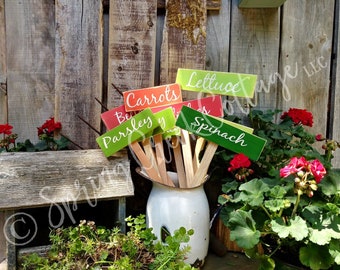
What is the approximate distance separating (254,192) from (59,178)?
0.53 metres

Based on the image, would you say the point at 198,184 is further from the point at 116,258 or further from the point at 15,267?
the point at 15,267

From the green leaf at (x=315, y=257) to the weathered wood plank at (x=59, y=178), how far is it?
0.47 meters

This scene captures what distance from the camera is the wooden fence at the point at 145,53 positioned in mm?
1252

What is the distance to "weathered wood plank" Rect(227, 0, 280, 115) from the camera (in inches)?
53.5

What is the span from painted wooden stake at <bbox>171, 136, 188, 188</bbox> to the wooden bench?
15 centimetres

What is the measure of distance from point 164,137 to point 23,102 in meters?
0.61

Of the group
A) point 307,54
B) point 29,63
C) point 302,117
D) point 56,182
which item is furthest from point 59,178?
point 307,54

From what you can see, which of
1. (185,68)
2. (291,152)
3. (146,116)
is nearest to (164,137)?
(146,116)

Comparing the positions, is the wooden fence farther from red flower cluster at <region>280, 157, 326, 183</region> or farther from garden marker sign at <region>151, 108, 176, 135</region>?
red flower cluster at <region>280, 157, 326, 183</region>

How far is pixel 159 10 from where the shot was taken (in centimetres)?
129

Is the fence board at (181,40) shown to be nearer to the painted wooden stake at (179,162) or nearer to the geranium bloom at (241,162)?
the painted wooden stake at (179,162)

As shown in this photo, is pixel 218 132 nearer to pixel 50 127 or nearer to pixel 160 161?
pixel 160 161

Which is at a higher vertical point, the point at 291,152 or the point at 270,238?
the point at 291,152

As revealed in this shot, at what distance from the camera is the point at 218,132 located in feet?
3.44
